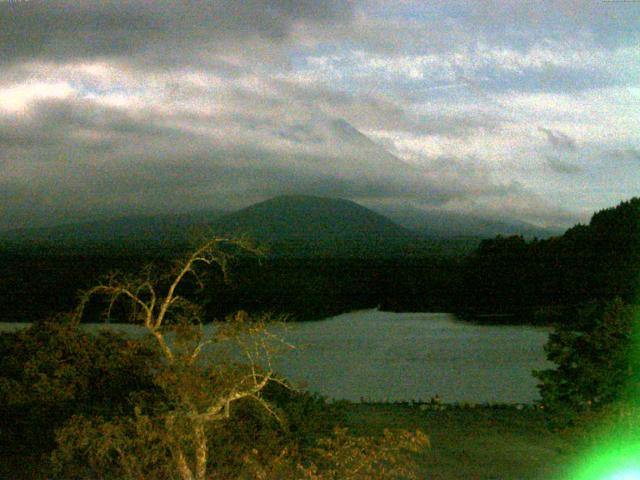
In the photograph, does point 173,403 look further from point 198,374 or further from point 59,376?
point 59,376

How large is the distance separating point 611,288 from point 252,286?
14.5m

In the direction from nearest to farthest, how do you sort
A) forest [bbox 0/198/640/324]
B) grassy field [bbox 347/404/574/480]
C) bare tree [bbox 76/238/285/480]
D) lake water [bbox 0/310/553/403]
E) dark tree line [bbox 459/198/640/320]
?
bare tree [bbox 76/238/285/480], grassy field [bbox 347/404/574/480], lake water [bbox 0/310/553/403], forest [bbox 0/198/640/324], dark tree line [bbox 459/198/640/320]

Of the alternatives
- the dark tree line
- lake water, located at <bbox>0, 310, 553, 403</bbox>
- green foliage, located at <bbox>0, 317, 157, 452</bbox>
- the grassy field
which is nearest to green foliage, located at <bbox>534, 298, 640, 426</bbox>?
the grassy field

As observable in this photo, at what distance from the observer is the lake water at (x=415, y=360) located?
709 inches

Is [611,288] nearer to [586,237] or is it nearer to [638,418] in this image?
[586,237]

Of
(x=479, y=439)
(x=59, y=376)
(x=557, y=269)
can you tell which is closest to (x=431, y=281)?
(x=557, y=269)

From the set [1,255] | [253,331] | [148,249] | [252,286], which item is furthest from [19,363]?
[1,255]

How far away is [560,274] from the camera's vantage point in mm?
33125

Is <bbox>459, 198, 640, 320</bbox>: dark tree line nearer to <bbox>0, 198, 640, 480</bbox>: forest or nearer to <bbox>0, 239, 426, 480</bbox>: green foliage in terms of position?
<bbox>0, 198, 640, 480</bbox>: forest

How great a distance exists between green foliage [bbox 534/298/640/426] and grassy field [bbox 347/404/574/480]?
493 millimetres

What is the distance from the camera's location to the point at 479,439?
11531 millimetres

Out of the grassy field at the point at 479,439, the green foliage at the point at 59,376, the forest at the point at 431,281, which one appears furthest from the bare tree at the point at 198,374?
the forest at the point at 431,281

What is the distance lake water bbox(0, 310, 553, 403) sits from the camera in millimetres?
18016

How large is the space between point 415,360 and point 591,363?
537 inches
